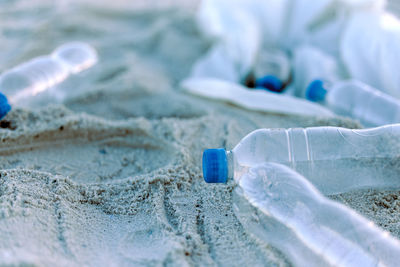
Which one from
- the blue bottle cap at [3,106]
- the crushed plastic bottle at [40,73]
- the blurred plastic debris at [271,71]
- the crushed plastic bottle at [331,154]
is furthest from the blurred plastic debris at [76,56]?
the crushed plastic bottle at [331,154]

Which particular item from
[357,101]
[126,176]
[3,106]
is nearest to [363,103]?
[357,101]

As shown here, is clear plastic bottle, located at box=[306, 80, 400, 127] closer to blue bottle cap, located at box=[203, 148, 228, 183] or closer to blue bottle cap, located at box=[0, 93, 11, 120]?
blue bottle cap, located at box=[203, 148, 228, 183]

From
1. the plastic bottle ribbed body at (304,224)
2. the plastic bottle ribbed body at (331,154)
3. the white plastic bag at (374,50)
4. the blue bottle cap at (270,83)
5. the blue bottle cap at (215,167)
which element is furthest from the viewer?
the blue bottle cap at (270,83)

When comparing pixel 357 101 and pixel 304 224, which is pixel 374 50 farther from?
pixel 304 224

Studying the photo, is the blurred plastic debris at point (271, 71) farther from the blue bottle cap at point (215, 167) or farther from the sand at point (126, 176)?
the blue bottle cap at point (215, 167)

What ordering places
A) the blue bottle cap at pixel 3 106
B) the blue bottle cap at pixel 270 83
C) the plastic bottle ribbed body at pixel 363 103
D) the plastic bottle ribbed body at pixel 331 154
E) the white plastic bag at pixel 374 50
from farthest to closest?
the blue bottle cap at pixel 270 83 → the white plastic bag at pixel 374 50 → the plastic bottle ribbed body at pixel 363 103 → the blue bottle cap at pixel 3 106 → the plastic bottle ribbed body at pixel 331 154

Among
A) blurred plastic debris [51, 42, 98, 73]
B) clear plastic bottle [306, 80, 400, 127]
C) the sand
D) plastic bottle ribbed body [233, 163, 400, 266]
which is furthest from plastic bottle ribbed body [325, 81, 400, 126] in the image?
blurred plastic debris [51, 42, 98, 73]
